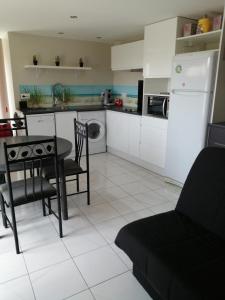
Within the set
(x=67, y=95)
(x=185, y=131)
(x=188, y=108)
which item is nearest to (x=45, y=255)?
(x=185, y=131)

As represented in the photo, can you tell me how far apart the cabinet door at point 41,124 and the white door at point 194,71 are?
2129 millimetres

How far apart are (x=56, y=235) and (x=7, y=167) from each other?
842mm

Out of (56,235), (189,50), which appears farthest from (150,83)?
(56,235)

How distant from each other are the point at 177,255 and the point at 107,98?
4097mm

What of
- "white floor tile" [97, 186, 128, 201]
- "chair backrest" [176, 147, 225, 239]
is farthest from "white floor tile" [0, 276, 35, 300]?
"white floor tile" [97, 186, 128, 201]

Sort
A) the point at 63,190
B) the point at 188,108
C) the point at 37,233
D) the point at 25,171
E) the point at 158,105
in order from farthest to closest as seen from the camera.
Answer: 1. the point at 158,105
2. the point at 188,108
3. the point at 63,190
4. the point at 37,233
5. the point at 25,171

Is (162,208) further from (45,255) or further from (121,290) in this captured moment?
(45,255)

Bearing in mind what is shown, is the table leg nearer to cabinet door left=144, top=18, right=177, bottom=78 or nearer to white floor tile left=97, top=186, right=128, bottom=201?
white floor tile left=97, top=186, right=128, bottom=201

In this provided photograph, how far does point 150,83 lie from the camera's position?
382 centimetres

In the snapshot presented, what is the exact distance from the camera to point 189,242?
1.48 meters

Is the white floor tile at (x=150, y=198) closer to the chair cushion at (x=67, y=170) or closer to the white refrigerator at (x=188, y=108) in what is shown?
the white refrigerator at (x=188, y=108)

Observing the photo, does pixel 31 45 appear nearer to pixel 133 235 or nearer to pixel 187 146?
pixel 187 146

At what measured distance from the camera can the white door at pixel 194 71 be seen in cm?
264

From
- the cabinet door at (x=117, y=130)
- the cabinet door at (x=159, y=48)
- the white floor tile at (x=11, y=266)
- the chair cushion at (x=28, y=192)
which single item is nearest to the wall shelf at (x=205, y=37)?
the cabinet door at (x=159, y=48)
